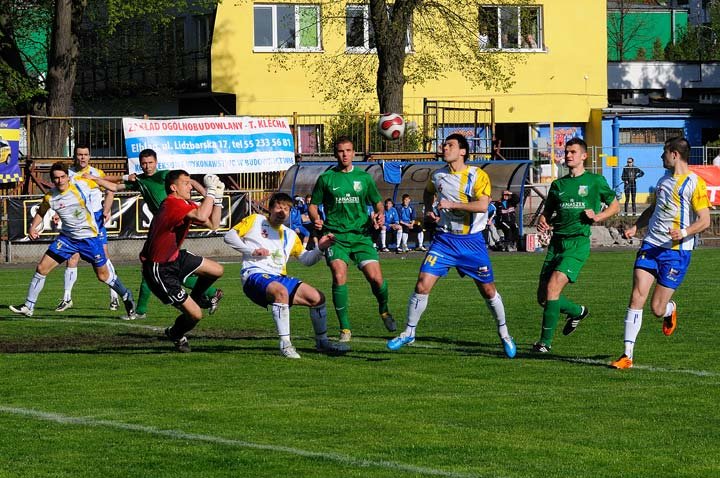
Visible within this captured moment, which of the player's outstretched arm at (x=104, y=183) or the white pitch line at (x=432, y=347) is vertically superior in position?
the player's outstretched arm at (x=104, y=183)

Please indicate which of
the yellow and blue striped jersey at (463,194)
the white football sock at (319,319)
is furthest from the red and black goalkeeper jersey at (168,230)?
the yellow and blue striped jersey at (463,194)

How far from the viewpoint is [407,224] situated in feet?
115

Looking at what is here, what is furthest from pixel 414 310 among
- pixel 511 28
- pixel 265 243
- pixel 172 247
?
pixel 511 28

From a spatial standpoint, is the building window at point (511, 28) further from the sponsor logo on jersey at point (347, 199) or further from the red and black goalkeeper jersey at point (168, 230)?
the red and black goalkeeper jersey at point (168, 230)

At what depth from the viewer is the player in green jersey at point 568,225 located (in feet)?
44.6

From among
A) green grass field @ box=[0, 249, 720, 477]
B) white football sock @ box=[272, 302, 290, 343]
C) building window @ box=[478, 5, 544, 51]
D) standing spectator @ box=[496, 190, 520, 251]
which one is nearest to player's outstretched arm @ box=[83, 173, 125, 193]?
green grass field @ box=[0, 249, 720, 477]

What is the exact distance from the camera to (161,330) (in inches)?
645

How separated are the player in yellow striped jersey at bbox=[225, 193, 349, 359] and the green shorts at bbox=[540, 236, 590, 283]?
2.39 meters

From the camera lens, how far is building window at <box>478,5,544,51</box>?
4569cm

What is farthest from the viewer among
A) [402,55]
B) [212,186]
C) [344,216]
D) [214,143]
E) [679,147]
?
[402,55]

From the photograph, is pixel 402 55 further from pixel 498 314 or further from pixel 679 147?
pixel 679 147

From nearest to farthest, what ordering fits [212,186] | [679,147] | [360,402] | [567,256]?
[360,402] < [679,147] < [212,186] < [567,256]

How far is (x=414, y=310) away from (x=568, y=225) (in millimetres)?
1884

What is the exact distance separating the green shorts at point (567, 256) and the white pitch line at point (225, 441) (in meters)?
5.51
